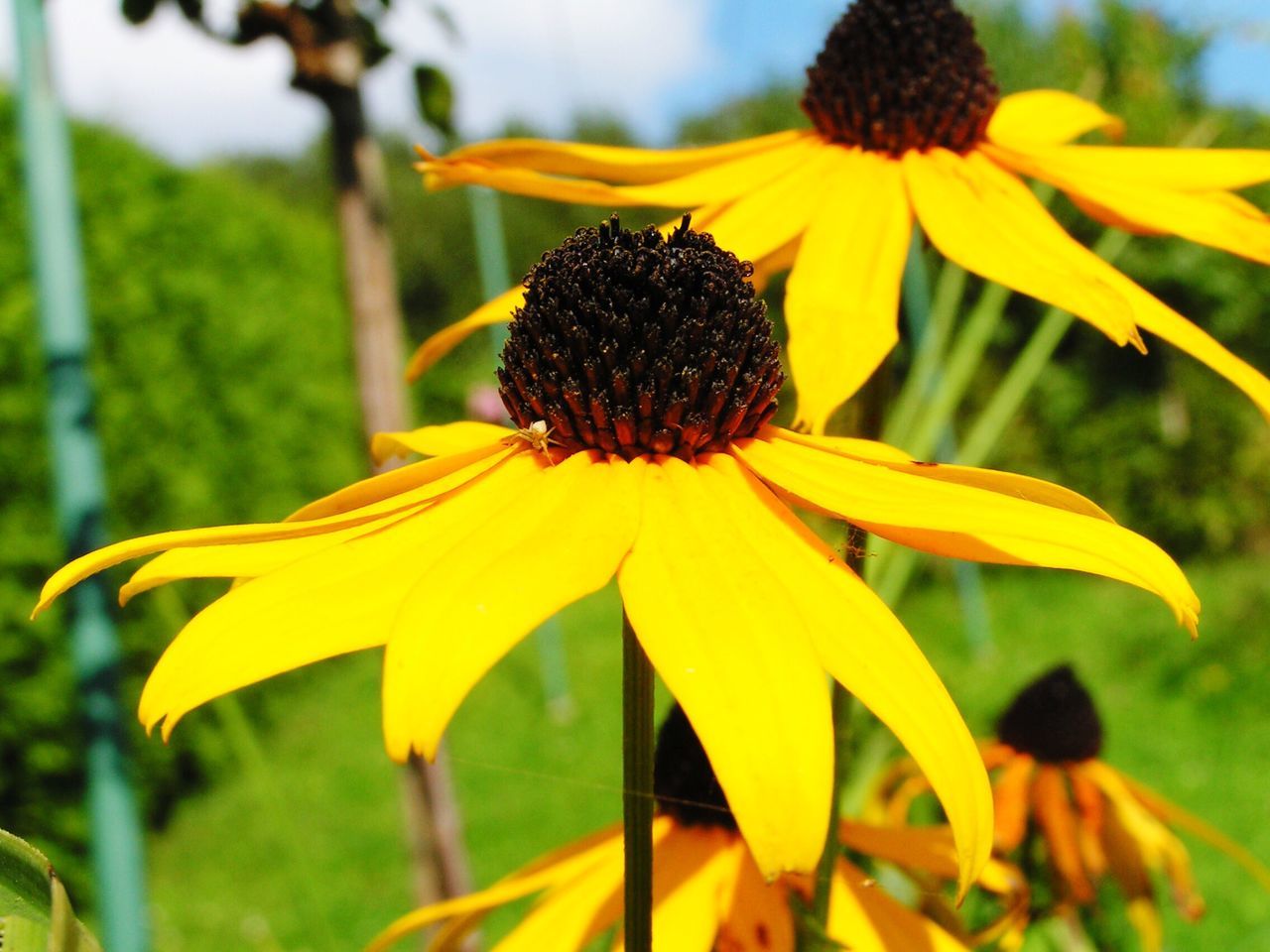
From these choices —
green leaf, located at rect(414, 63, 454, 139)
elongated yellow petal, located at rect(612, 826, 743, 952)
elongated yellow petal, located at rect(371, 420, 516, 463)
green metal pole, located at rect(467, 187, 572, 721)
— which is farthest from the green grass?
elongated yellow petal, located at rect(371, 420, 516, 463)

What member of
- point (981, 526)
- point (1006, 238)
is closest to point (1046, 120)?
point (1006, 238)

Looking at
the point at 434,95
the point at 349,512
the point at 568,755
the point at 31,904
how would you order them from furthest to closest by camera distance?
the point at 568,755, the point at 434,95, the point at 349,512, the point at 31,904

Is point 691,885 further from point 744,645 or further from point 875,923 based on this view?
point 744,645

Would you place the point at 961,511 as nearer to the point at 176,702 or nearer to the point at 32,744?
the point at 176,702

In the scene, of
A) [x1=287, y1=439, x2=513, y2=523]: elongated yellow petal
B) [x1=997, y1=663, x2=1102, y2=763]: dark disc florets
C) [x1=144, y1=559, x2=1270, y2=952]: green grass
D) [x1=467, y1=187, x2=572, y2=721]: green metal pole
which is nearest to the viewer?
[x1=287, y1=439, x2=513, y2=523]: elongated yellow petal

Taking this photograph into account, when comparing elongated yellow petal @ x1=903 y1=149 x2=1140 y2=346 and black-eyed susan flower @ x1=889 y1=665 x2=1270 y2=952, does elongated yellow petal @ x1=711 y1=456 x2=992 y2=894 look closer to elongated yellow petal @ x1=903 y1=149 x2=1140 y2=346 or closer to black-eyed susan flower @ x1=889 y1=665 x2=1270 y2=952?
elongated yellow petal @ x1=903 y1=149 x2=1140 y2=346
